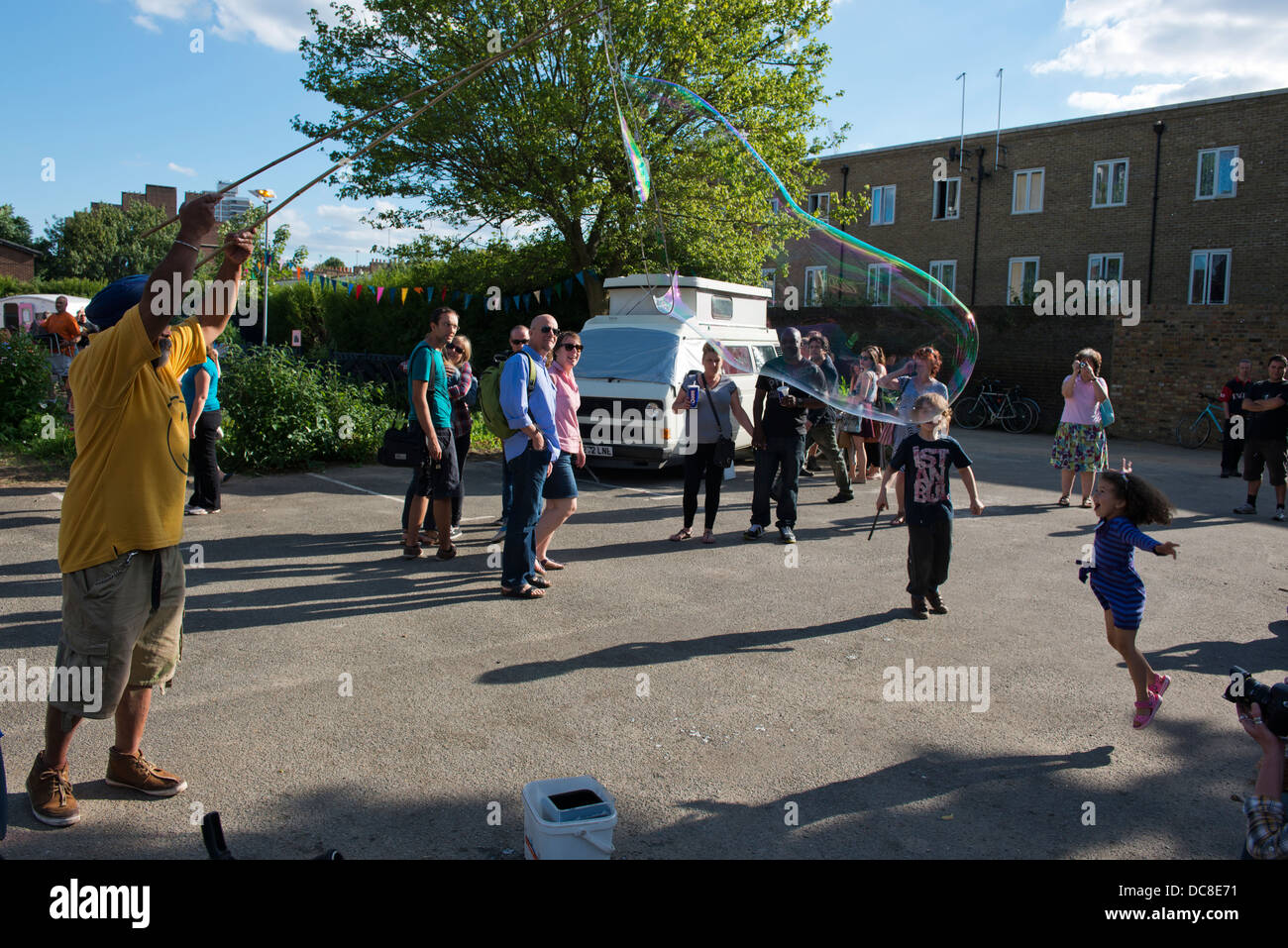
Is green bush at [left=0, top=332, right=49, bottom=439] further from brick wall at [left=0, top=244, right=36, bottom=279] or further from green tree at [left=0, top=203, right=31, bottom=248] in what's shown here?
green tree at [left=0, top=203, right=31, bottom=248]

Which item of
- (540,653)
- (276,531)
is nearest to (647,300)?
(276,531)

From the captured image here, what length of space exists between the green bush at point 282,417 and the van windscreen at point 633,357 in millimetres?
3282

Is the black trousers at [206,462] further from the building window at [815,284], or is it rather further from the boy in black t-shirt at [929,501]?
the boy in black t-shirt at [929,501]

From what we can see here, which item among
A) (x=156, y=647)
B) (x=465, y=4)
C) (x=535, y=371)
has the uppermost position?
(x=465, y=4)

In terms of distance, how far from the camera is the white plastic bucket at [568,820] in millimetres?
3111

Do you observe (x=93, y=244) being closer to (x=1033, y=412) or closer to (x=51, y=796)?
(x=1033, y=412)

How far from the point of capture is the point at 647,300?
575 inches

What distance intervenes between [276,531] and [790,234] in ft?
18.7

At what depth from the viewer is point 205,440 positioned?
30.1ft

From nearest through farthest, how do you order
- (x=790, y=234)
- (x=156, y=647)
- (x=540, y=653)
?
(x=156, y=647) → (x=540, y=653) → (x=790, y=234)

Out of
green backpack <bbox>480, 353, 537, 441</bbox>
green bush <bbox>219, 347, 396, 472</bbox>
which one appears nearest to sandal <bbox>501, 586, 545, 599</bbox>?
green backpack <bbox>480, 353, 537, 441</bbox>

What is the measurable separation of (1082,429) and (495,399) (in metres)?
8.01

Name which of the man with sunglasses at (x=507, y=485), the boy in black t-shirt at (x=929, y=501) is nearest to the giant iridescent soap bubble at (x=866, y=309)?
the boy in black t-shirt at (x=929, y=501)
